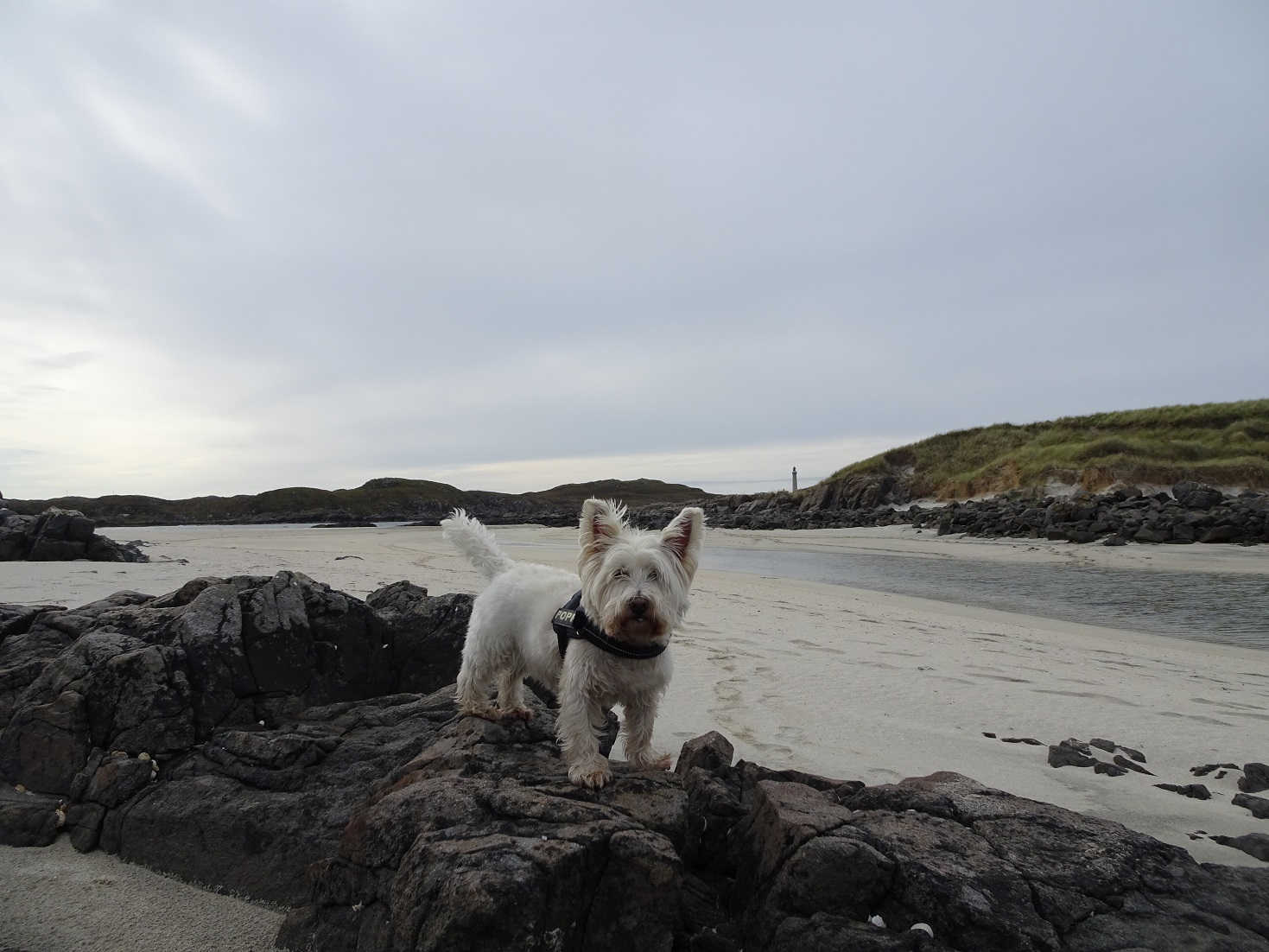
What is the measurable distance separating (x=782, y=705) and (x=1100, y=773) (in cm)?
222

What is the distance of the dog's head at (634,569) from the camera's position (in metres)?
3.84

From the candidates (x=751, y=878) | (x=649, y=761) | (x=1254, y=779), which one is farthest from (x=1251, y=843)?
(x=649, y=761)

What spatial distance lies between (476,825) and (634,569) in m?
1.57

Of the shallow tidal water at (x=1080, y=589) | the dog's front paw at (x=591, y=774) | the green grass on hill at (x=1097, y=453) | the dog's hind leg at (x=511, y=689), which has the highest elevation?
the green grass on hill at (x=1097, y=453)

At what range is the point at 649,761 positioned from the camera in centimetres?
418

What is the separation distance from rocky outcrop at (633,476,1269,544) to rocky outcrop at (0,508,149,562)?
88.8 ft

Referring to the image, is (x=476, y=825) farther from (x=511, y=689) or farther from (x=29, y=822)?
(x=29, y=822)

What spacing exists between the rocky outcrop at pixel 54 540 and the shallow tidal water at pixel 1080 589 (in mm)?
14957

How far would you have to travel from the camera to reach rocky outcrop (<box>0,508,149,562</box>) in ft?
50.3

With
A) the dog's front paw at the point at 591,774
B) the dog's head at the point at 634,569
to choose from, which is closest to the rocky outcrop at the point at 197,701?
the dog's front paw at the point at 591,774

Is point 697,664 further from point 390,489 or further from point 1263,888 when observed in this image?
point 390,489

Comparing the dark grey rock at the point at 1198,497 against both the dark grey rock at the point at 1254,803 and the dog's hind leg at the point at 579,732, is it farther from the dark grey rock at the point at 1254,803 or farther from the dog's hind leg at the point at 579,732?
the dog's hind leg at the point at 579,732

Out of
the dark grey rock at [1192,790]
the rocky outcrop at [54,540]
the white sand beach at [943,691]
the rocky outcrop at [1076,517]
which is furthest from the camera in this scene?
the rocky outcrop at [1076,517]

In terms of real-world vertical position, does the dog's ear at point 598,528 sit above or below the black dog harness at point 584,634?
above
